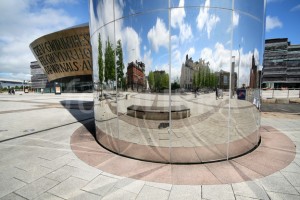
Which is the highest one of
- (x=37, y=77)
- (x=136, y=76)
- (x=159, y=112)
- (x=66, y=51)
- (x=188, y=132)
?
(x=66, y=51)

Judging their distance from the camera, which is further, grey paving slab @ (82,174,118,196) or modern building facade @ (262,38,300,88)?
modern building facade @ (262,38,300,88)

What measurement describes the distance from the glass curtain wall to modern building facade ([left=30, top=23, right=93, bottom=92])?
3951cm

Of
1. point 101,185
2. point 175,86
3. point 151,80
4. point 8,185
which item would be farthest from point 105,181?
point 175,86

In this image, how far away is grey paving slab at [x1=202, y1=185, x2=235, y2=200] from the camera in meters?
3.61

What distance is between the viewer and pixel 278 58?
9531 cm

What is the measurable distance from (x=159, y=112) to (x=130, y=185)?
6.99 ft

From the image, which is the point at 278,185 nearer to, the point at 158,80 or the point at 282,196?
the point at 282,196

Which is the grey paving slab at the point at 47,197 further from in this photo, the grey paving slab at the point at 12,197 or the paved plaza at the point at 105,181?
the grey paving slab at the point at 12,197

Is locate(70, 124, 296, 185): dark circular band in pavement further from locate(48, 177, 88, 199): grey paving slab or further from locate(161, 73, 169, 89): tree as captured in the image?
locate(161, 73, 169, 89): tree

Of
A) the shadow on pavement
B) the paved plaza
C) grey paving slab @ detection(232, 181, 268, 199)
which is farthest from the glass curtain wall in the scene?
the shadow on pavement

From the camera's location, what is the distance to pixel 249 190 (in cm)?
380

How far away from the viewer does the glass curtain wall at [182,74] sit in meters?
4.84

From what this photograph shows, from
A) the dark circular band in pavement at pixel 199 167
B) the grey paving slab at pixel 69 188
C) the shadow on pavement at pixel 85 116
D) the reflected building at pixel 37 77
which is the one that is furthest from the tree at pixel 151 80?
the reflected building at pixel 37 77

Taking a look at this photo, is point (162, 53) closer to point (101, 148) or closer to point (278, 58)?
point (101, 148)
